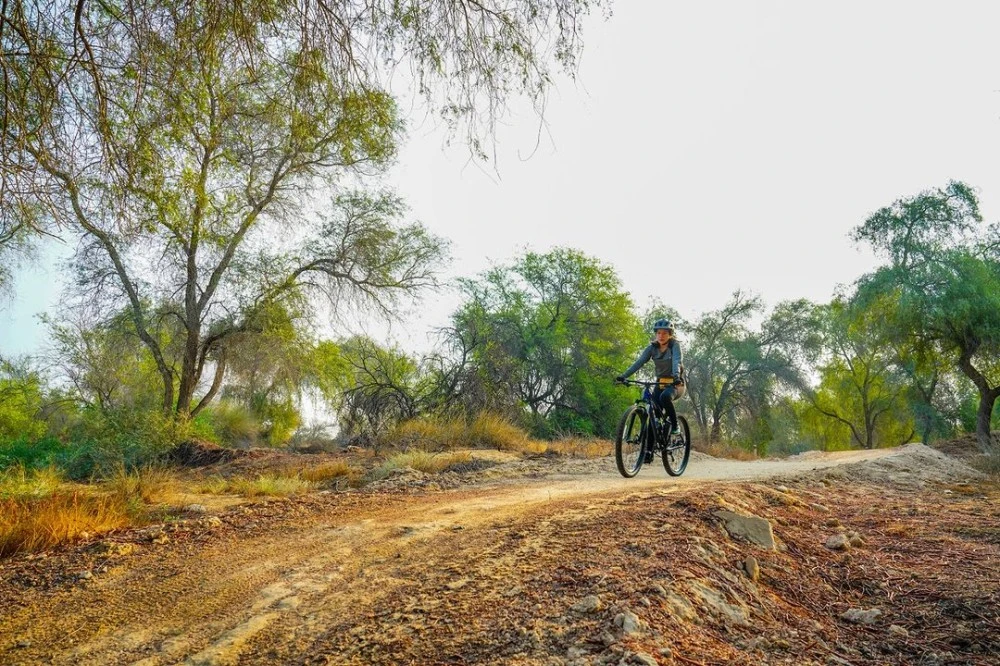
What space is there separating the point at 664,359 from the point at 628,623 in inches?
248

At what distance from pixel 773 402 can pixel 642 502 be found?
1385 inches

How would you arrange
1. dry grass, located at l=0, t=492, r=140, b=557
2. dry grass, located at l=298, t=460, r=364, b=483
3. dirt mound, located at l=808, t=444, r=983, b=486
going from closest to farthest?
dry grass, located at l=0, t=492, r=140, b=557
dirt mound, located at l=808, t=444, r=983, b=486
dry grass, located at l=298, t=460, r=364, b=483

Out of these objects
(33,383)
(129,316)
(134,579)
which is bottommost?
(134,579)

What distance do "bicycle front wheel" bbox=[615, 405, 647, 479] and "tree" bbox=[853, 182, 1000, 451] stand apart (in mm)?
18446

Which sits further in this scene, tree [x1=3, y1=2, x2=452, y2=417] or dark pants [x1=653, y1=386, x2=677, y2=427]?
dark pants [x1=653, y1=386, x2=677, y2=427]

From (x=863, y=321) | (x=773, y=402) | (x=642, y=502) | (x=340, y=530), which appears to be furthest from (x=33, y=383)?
(x=773, y=402)

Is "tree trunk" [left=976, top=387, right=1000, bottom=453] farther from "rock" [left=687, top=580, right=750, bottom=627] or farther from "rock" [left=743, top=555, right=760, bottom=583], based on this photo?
"rock" [left=687, top=580, right=750, bottom=627]

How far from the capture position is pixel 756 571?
360 cm

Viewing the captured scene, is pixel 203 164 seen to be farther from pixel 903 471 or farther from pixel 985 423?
pixel 985 423

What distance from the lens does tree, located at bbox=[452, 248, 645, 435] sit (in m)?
22.2

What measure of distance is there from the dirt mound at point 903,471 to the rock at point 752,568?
5.99 m

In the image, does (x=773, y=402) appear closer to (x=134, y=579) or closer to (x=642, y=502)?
(x=642, y=502)

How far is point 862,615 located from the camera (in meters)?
3.20

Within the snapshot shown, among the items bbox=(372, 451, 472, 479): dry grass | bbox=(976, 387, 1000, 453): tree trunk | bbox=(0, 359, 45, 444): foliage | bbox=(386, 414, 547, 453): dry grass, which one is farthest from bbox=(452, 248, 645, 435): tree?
bbox=(0, 359, 45, 444): foliage
